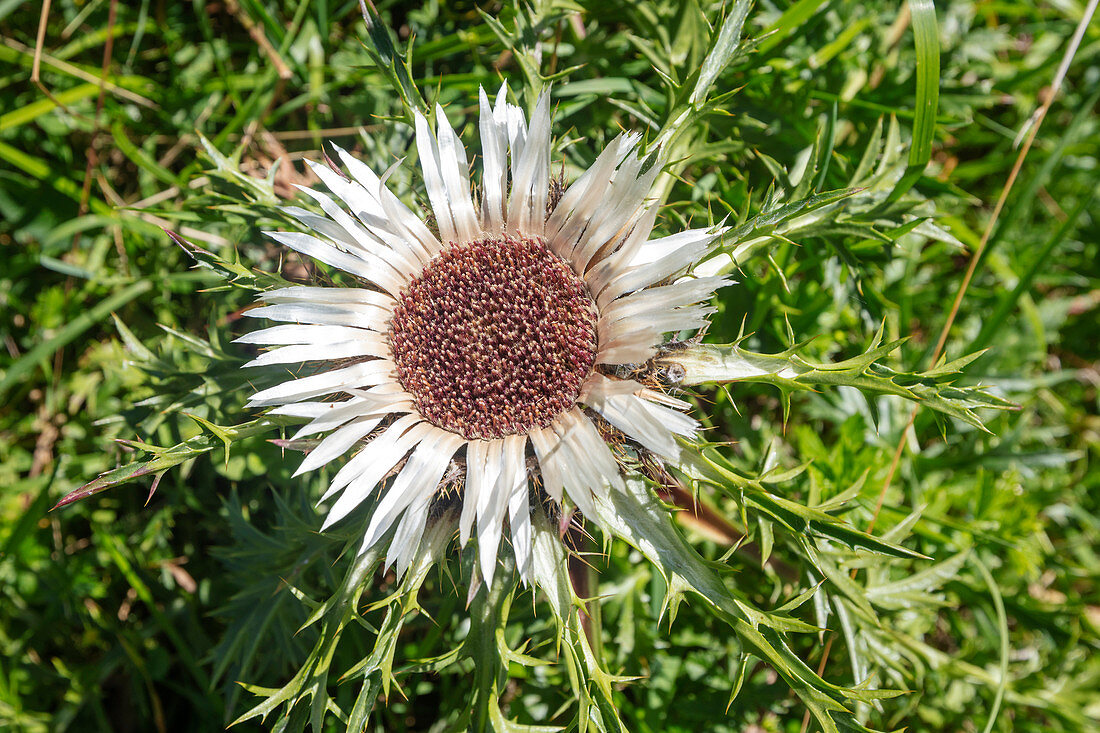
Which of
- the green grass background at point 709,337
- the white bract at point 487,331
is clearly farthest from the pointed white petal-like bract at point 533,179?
the green grass background at point 709,337

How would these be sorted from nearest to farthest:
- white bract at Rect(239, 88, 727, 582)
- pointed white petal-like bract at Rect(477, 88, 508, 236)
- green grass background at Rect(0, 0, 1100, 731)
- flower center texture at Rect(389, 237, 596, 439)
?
white bract at Rect(239, 88, 727, 582), pointed white petal-like bract at Rect(477, 88, 508, 236), flower center texture at Rect(389, 237, 596, 439), green grass background at Rect(0, 0, 1100, 731)

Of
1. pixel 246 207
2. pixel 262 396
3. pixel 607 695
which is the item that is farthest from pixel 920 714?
pixel 246 207

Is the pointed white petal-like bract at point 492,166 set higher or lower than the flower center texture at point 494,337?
higher

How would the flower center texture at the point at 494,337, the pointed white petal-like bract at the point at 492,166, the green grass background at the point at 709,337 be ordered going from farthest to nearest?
1. the green grass background at the point at 709,337
2. the flower center texture at the point at 494,337
3. the pointed white petal-like bract at the point at 492,166

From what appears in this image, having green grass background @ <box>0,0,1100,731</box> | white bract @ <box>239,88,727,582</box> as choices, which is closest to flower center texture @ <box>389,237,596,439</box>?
white bract @ <box>239,88,727,582</box>

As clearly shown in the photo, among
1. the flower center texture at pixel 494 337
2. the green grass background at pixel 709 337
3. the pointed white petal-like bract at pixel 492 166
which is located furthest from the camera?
the green grass background at pixel 709 337

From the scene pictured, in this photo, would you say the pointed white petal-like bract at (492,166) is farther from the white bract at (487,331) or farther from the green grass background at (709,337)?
the green grass background at (709,337)

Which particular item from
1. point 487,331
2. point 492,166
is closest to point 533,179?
point 492,166

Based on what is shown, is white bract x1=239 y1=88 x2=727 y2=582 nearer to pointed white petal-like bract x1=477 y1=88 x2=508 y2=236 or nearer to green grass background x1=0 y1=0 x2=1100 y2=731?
pointed white petal-like bract x1=477 y1=88 x2=508 y2=236
